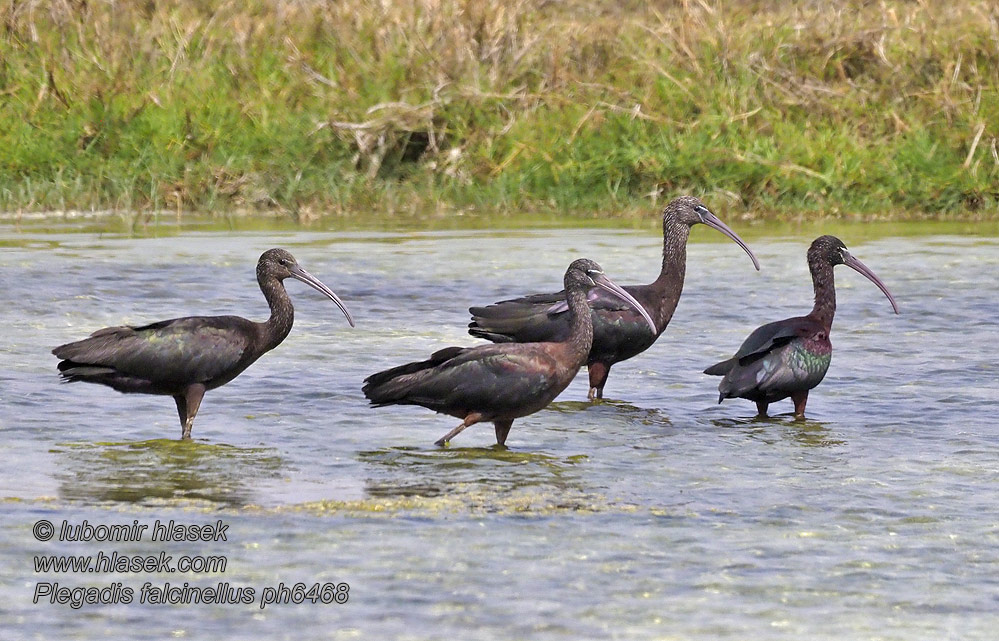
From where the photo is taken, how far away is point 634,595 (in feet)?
16.5

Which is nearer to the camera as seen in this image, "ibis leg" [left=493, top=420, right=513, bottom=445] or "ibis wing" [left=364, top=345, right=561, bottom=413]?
"ibis wing" [left=364, top=345, right=561, bottom=413]

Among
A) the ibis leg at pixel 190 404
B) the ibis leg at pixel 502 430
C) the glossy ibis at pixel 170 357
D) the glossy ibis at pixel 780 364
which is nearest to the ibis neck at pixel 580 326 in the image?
the ibis leg at pixel 502 430

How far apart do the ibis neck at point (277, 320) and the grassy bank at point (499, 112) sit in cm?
818

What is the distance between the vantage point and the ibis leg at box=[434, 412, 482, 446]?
7199mm

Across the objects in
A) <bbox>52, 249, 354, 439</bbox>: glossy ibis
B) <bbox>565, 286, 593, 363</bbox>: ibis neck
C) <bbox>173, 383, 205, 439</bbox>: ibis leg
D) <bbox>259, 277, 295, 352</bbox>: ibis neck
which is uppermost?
<bbox>565, 286, 593, 363</bbox>: ibis neck

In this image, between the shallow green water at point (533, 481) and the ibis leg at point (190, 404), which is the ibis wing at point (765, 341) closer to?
the shallow green water at point (533, 481)

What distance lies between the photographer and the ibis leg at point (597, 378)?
863 cm

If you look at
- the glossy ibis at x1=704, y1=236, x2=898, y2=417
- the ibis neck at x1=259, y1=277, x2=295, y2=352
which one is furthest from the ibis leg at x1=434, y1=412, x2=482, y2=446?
the glossy ibis at x1=704, y1=236, x2=898, y2=417

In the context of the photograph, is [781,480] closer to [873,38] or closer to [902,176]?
[902,176]

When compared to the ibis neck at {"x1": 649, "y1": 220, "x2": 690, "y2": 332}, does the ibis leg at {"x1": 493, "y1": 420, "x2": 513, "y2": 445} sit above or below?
below

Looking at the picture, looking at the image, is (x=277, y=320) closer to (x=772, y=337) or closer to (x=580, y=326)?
(x=580, y=326)

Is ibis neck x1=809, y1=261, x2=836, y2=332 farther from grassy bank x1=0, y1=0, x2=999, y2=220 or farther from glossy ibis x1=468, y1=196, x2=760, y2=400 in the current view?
grassy bank x1=0, y1=0, x2=999, y2=220

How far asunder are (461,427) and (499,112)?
10047 millimetres

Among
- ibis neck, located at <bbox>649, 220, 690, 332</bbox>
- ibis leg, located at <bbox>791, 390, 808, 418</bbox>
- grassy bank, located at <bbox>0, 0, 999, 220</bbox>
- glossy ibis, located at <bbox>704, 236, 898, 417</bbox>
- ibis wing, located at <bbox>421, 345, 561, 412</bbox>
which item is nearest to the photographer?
ibis wing, located at <bbox>421, 345, 561, 412</bbox>
